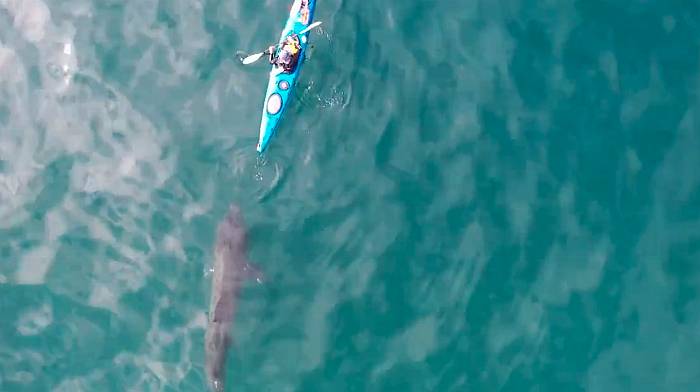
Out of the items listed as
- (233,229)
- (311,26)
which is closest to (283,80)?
(311,26)

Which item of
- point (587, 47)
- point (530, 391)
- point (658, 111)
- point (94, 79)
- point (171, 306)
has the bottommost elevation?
point (530, 391)

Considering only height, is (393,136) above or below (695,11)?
below

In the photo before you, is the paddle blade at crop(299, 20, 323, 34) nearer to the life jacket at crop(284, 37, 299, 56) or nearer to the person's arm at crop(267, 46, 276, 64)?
the life jacket at crop(284, 37, 299, 56)

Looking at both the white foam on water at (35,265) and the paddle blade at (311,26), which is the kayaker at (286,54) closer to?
the paddle blade at (311,26)

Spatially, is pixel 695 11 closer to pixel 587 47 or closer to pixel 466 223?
pixel 587 47

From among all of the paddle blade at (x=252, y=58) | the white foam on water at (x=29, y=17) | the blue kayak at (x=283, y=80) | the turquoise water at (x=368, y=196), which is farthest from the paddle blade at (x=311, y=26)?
the white foam on water at (x=29, y=17)

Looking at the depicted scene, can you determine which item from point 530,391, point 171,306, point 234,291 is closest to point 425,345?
point 530,391

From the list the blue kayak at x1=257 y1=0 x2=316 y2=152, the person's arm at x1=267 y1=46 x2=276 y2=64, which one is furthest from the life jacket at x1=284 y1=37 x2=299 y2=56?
the person's arm at x1=267 y1=46 x2=276 y2=64
